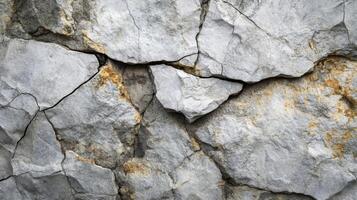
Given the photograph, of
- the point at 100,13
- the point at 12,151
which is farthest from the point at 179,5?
the point at 12,151

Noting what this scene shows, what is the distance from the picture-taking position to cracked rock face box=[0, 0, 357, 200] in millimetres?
1599

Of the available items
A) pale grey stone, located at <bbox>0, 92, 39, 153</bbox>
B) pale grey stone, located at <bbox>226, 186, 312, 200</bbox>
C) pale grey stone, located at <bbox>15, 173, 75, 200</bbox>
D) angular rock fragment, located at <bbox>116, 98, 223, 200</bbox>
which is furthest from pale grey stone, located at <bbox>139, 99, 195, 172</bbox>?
pale grey stone, located at <bbox>0, 92, 39, 153</bbox>

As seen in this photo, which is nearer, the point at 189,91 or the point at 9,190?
the point at 189,91

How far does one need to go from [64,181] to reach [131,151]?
0.31 metres

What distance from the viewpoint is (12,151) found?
1.69 m

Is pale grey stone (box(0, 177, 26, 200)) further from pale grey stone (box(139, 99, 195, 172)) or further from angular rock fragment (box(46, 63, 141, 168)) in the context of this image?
pale grey stone (box(139, 99, 195, 172))

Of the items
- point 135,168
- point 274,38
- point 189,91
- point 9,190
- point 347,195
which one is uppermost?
point 274,38

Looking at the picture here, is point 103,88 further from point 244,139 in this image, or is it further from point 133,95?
point 244,139

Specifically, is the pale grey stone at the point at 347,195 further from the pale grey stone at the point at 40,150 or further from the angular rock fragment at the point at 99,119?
the pale grey stone at the point at 40,150

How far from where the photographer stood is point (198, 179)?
1639 millimetres

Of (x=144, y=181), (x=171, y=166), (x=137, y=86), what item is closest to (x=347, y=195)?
(x=171, y=166)

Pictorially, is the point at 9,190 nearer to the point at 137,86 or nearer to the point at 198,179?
the point at 137,86

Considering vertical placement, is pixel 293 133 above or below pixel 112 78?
above

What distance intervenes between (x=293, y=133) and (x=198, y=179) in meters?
0.44
